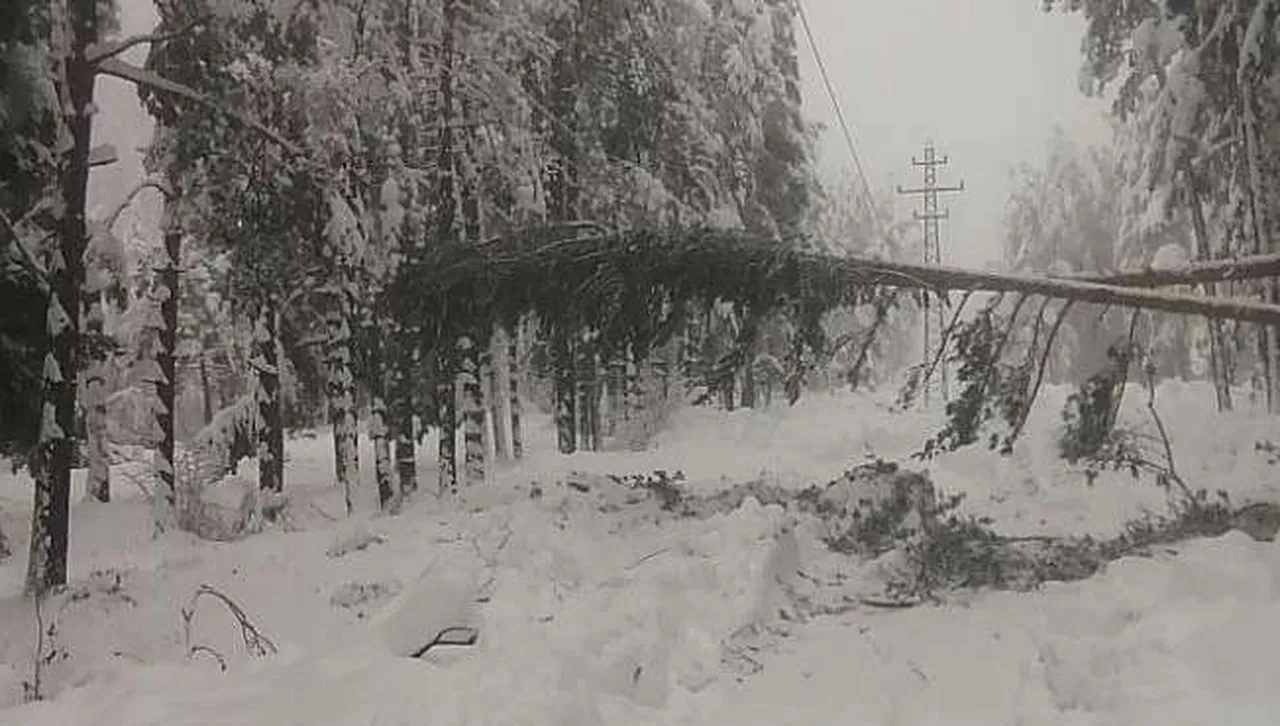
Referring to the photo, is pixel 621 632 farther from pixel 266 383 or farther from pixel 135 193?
pixel 266 383

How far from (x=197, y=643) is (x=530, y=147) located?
1105 cm

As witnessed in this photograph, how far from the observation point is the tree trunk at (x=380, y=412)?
16109 millimetres

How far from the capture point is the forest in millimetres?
7812

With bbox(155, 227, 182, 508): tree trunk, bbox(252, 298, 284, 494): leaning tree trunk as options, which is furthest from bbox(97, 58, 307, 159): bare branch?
bbox(252, 298, 284, 494): leaning tree trunk

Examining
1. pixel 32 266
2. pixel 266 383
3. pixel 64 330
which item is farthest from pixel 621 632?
pixel 266 383

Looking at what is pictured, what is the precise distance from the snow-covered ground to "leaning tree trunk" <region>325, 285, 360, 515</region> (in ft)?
13.1

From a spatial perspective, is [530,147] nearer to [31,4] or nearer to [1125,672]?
[31,4]

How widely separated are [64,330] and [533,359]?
5.58m

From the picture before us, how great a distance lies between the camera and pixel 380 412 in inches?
666

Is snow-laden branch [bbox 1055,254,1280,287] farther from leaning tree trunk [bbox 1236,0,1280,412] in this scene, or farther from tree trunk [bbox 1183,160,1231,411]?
tree trunk [bbox 1183,160,1231,411]

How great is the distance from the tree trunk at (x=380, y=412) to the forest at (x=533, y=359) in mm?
108

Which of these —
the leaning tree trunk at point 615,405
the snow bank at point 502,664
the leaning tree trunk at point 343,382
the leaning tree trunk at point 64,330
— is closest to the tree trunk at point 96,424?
the leaning tree trunk at point 343,382

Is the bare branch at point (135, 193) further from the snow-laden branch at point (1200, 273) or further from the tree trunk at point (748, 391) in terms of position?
the tree trunk at point (748, 391)

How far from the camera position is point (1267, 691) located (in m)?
5.42
